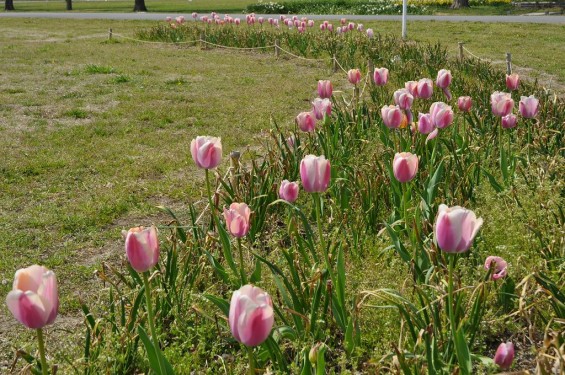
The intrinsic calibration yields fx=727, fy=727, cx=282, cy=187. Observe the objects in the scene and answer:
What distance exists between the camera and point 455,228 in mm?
2156

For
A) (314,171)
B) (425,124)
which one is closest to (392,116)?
(425,124)

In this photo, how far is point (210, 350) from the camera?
317cm

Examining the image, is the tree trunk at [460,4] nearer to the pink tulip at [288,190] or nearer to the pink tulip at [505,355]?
the pink tulip at [288,190]

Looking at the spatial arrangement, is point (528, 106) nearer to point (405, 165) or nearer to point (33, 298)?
point (405, 165)

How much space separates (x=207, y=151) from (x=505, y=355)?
1.42 m

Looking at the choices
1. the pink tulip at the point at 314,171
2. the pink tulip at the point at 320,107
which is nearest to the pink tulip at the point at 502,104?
the pink tulip at the point at 320,107

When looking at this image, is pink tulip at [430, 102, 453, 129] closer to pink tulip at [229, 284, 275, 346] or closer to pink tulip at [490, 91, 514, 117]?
pink tulip at [490, 91, 514, 117]

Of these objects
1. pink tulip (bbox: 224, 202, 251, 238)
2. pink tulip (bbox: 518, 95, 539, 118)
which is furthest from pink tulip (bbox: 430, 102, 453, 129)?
pink tulip (bbox: 224, 202, 251, 238)

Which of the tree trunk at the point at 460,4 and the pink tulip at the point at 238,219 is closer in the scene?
the pink tulip at the point at 238,219

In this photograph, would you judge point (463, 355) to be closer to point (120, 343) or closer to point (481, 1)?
point (120, 343)

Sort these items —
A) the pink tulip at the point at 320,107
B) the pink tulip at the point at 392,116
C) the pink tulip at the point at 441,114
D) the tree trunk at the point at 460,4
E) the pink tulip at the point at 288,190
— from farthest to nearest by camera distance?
the tree trunk at the point at 460,4 → the pink tulip at the point at 320,107 → the pink tulip at the point at 392,116 → the pink tulip at the point at 441,114 → the pink tulip at the point at 288,190

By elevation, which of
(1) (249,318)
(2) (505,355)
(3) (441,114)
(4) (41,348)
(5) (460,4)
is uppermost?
(5) (460,4)

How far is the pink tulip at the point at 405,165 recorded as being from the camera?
305 cm

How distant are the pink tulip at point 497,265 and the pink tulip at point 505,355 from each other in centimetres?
57
